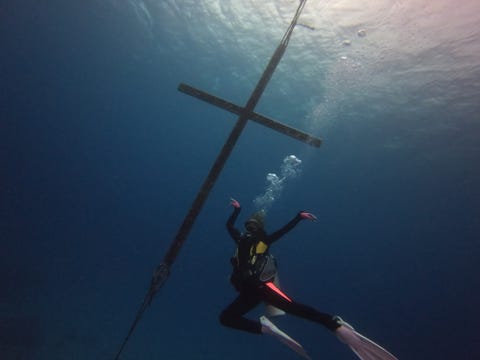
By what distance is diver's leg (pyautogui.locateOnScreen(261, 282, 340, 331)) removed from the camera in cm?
459

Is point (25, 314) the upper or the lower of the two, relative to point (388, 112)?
lower

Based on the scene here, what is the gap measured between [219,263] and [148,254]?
15536 millimetres

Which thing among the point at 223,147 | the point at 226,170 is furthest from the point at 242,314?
the point at 226,170

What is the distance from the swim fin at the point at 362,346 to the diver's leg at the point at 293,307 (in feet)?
0.40

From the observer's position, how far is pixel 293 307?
489 centimetres

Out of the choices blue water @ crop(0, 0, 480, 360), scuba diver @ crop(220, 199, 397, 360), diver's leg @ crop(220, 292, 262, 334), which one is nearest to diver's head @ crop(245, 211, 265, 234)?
scuba diver @ crop(220, 199, 397, 360)

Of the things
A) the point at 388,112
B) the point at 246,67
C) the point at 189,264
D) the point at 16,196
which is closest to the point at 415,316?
the point at 189,264

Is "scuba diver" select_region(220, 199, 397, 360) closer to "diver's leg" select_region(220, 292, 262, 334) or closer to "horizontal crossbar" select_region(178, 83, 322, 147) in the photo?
"diver's leg" select_region(220, 292, 262, 334)

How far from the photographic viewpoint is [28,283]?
81.9 ft

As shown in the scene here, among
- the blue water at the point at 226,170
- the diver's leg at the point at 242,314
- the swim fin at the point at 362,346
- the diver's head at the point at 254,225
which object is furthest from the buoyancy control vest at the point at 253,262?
the blue water at the point at 226,170

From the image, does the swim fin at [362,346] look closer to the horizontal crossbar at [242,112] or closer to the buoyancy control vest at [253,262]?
the buoyancy control vest at [253,262]

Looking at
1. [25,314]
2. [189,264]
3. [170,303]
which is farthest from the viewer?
[189,264]

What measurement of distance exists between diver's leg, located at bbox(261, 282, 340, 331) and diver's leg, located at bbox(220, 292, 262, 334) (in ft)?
0.82

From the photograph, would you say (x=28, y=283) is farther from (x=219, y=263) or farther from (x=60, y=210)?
(x=219, y=263)
